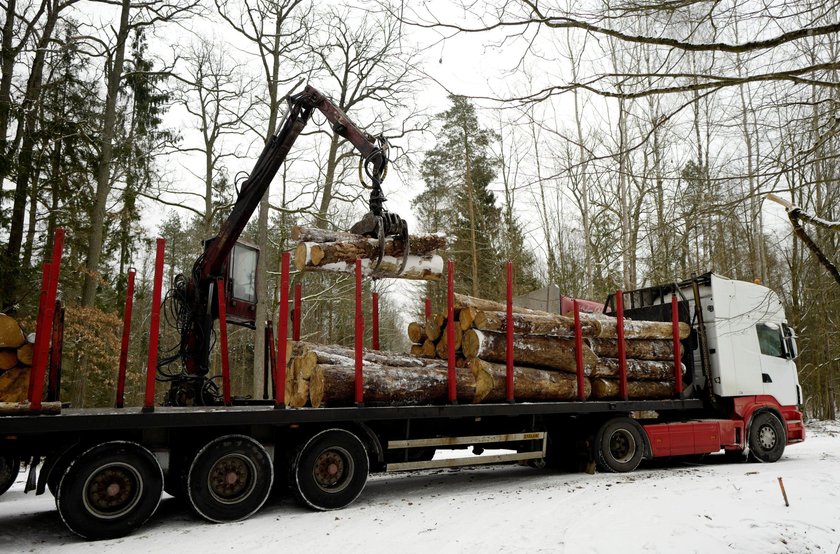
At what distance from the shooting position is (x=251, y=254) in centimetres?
882

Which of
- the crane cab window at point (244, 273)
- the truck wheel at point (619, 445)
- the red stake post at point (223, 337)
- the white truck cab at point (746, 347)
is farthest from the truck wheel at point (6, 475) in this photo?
the white truck cab at point (746, 347)

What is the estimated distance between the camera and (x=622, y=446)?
8719 mm

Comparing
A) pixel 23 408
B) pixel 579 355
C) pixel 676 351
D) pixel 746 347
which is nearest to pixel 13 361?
pixel 23 408

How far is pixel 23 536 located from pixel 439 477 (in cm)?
519

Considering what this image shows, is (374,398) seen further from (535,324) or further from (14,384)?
(14,384)

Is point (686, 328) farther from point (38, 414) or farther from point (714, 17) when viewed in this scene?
point (38, 414)

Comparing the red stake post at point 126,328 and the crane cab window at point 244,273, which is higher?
the crane cab window at point 244,273

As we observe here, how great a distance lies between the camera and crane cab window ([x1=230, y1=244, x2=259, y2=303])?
841cm

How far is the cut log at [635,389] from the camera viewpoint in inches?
334

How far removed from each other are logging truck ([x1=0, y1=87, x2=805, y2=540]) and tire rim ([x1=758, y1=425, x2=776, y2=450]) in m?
0.05

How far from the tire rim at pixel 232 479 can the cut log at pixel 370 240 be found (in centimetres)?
248

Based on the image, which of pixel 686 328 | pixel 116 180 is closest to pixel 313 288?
pixel 116 180

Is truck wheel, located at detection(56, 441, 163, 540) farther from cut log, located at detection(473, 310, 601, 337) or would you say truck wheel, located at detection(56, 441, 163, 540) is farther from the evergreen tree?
the evergreen tree

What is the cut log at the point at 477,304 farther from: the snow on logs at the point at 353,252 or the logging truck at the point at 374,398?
the snow on logs at the point at 353,252
